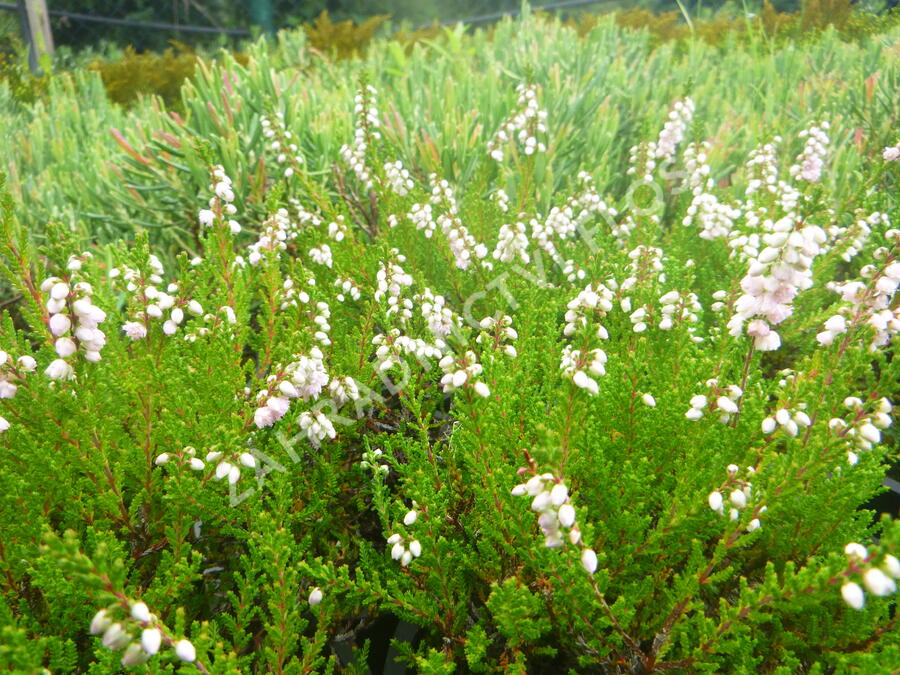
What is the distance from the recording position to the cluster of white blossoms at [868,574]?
0.69 m

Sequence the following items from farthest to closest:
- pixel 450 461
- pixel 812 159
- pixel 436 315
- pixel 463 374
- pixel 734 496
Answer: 1. pixel 812 159
2. pixel 436 315
3. pixel 450 461
4. pixel 463 374
5. pixel 734 496

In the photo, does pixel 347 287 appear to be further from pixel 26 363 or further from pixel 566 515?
pixel 566 515

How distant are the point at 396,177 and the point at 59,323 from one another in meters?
1.54

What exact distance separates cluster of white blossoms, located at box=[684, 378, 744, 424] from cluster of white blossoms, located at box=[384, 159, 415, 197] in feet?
4.97

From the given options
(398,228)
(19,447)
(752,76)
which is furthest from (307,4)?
(19,447)

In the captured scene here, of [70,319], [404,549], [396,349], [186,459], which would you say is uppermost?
[70,319]

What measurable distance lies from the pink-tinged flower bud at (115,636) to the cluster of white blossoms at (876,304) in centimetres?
129

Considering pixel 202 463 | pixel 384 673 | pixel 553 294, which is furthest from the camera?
pixel 553 294

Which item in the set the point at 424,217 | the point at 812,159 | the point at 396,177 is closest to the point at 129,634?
the point at 424,217

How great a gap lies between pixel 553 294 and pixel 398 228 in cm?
64

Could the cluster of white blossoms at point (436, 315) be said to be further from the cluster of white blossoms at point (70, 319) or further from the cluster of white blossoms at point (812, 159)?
the cluster of white blossoms at point (812, 159)

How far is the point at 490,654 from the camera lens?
126 centimetres

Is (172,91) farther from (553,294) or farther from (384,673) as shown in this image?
(384,673)

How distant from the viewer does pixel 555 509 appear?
866mm
